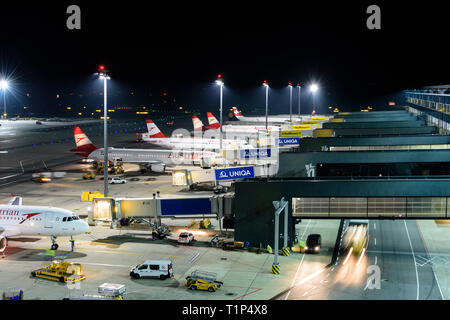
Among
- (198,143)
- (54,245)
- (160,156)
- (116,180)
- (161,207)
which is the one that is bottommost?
(54,245)

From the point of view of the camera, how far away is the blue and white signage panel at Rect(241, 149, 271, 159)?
8825 centimetres

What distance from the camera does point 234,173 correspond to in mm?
61500

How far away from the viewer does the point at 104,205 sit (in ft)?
160

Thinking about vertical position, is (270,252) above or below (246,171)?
below

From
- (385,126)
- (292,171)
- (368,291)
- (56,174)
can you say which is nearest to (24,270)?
(368,291)

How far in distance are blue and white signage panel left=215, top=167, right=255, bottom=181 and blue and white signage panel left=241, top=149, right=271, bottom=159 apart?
27.0m

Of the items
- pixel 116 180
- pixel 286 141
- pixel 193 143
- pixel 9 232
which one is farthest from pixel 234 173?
pixel 193 143

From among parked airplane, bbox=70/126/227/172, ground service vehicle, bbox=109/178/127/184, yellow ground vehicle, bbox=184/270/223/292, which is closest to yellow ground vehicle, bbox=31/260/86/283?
yellow ground vehicle, bbox=184/270/223/292

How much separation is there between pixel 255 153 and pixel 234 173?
28.1 metres

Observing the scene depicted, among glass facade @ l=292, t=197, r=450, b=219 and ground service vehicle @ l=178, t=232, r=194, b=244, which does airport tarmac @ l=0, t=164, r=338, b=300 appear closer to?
ground service vehicle @ l=178, t=232, r=194, b=244

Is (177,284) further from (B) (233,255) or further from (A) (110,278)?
(B) (233,255)

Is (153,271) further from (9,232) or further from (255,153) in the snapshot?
(255,153)

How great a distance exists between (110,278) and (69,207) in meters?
27.5

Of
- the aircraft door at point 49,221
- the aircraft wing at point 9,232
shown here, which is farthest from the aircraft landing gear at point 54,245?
the aircraft wing at point 9,232
